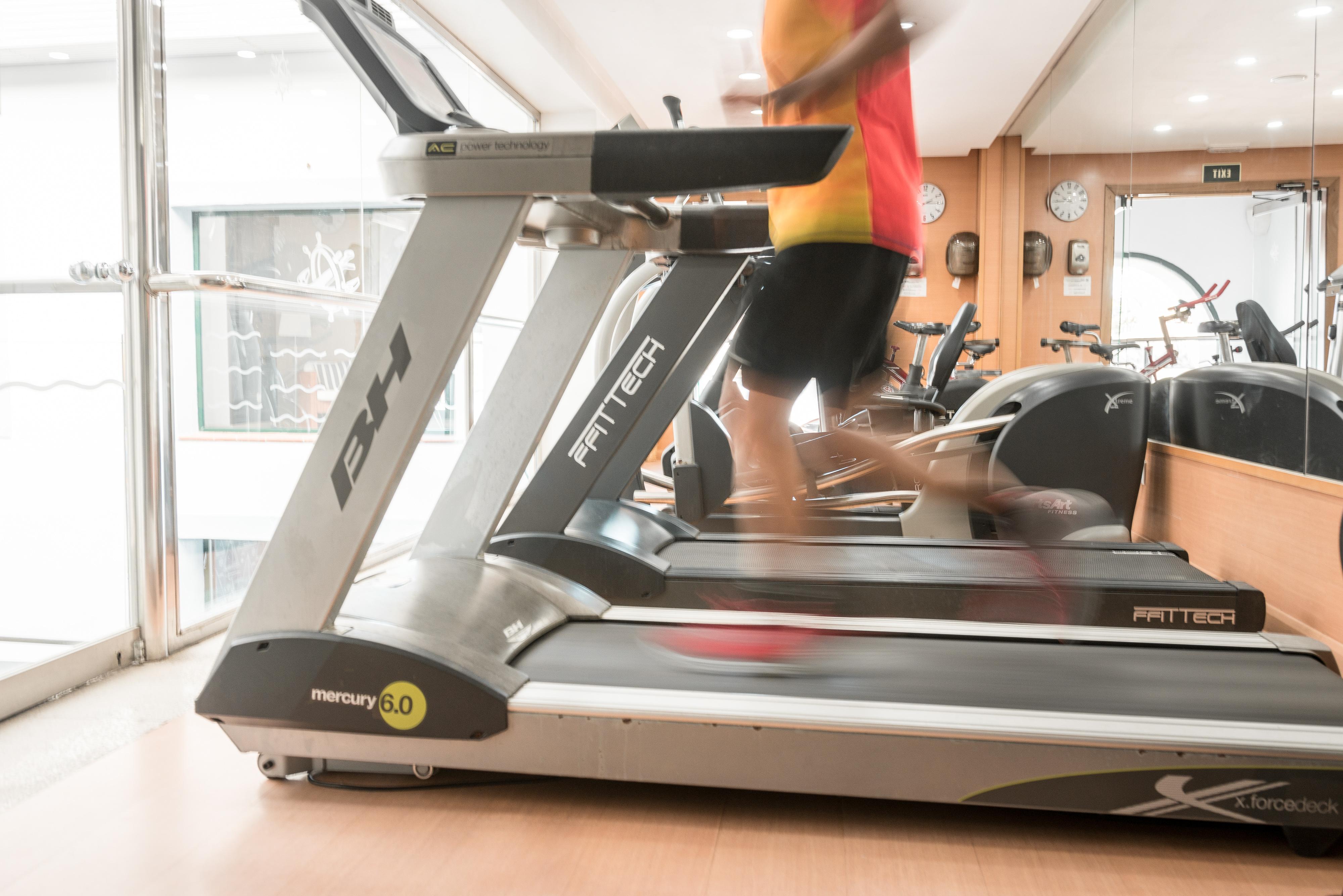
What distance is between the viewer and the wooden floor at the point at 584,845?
99 centimetres

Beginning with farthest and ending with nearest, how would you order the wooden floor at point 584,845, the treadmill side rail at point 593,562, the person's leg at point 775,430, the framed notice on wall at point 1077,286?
the framed notice on wall at point 1077,286, the treadmill side rail at point 593,562, the person's leg at point 775,430, the wooden floor at point 584,845

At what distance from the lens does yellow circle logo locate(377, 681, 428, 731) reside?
46.0 inches

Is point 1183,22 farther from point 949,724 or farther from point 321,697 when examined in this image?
point 321,697

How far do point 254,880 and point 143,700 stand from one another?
0.82 m

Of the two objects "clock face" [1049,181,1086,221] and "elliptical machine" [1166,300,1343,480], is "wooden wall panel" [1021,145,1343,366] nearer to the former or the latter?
"clock face" [1049,181,1086,221]

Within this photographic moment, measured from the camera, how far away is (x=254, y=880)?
996 millimetres

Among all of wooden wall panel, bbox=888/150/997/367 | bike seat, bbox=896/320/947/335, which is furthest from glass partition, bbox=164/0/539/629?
wooden wall panel, bbox=888/150/997/367

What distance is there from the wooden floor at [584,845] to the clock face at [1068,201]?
4.98 meters

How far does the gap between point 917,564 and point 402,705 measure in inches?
52.2

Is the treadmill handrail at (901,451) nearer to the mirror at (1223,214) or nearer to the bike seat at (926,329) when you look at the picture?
the mirror at (1223,214)

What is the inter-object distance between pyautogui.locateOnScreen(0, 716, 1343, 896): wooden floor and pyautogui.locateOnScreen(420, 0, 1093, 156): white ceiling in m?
3.39

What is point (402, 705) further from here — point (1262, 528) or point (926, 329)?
point (926, 329)

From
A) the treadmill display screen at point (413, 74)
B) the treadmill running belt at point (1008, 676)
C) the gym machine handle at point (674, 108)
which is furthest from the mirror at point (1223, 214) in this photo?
the treadmill display screen at point (413, 74)

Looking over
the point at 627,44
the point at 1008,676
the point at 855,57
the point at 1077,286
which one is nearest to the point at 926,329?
the point at 1077,286
